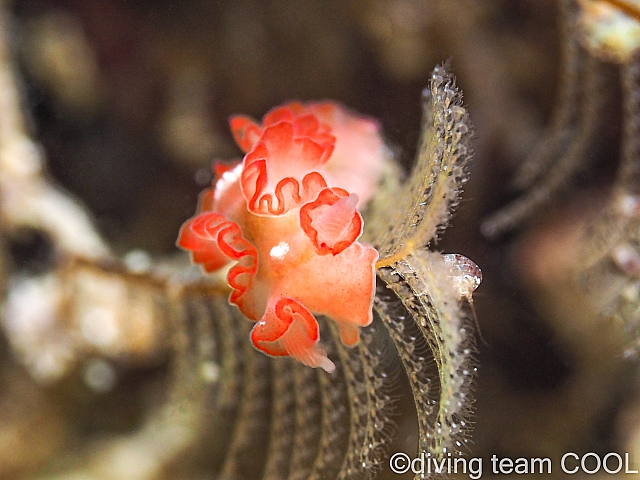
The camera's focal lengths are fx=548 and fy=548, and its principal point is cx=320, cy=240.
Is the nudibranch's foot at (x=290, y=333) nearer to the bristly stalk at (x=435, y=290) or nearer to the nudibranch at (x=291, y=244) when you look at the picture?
the nudibranch at (x=291, y=244)

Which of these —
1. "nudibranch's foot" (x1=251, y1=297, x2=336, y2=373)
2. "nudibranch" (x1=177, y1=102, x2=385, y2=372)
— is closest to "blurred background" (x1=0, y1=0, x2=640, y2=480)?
"nudibranch" (x1=177, y1=102, x2=385, y2=372)

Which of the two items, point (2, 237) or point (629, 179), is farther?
point (2, 237)

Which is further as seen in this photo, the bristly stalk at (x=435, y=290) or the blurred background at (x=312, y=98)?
the blurred background at (x=312, y=98)

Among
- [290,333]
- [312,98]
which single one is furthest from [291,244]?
[312,98]

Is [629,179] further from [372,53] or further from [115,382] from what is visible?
[115,382]

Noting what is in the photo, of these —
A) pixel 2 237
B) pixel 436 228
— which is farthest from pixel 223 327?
Answer: pixel 2 237

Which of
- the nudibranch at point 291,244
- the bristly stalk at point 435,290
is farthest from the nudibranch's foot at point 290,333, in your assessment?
the bristly stalk at point 435,290

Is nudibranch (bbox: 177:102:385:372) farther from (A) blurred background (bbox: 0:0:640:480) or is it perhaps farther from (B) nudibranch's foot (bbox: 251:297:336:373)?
(A) blurred background (bbox: 0:0:640:480)
